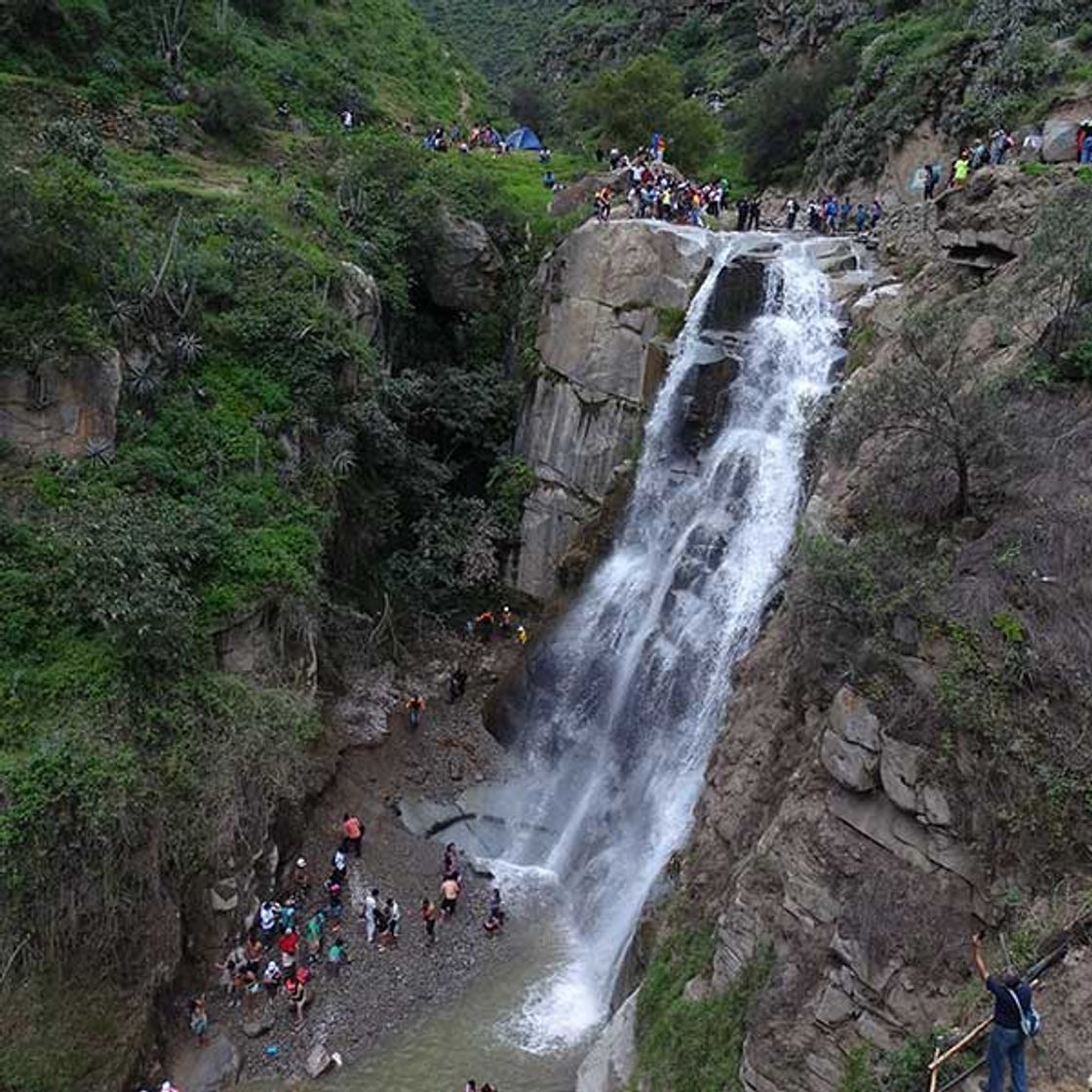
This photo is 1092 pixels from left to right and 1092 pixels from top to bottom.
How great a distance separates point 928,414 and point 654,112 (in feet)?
106

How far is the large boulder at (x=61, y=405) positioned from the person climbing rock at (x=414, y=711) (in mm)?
10300

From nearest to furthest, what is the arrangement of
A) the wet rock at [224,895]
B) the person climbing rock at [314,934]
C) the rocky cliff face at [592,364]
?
1. the wet rock at [224,895]
2. the person climbing rock at [314,934]
3. the rocky cliff face at [592,364]

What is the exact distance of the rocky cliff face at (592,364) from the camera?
29.9 meters

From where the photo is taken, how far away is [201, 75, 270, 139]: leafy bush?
36.8 metres

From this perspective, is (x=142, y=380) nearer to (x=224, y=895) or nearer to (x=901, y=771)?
(x=224, y=895)

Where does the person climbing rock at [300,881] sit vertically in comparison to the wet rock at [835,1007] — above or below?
below

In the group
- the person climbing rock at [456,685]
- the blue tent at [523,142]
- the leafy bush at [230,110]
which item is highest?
the blue tent at [523,142]

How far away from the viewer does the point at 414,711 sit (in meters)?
26.9

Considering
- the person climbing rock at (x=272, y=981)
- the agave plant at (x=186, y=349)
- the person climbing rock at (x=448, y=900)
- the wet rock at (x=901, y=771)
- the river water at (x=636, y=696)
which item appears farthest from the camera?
the agave plant at (x=186, y=349)

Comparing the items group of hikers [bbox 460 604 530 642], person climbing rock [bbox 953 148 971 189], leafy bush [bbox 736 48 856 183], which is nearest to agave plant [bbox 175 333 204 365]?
group of hikers [bbox 460 604 530 642]

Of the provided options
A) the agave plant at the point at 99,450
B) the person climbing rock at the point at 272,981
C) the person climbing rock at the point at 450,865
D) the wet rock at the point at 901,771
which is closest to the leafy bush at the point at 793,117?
the agave plant at the point at 99,450

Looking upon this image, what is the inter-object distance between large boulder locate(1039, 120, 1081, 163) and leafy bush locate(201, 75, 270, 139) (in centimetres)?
2780

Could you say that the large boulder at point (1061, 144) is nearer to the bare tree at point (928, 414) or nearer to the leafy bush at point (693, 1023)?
the bare tree at point (928, 414)

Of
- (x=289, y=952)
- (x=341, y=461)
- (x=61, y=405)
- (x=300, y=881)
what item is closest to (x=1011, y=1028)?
(x=289, y=952)
